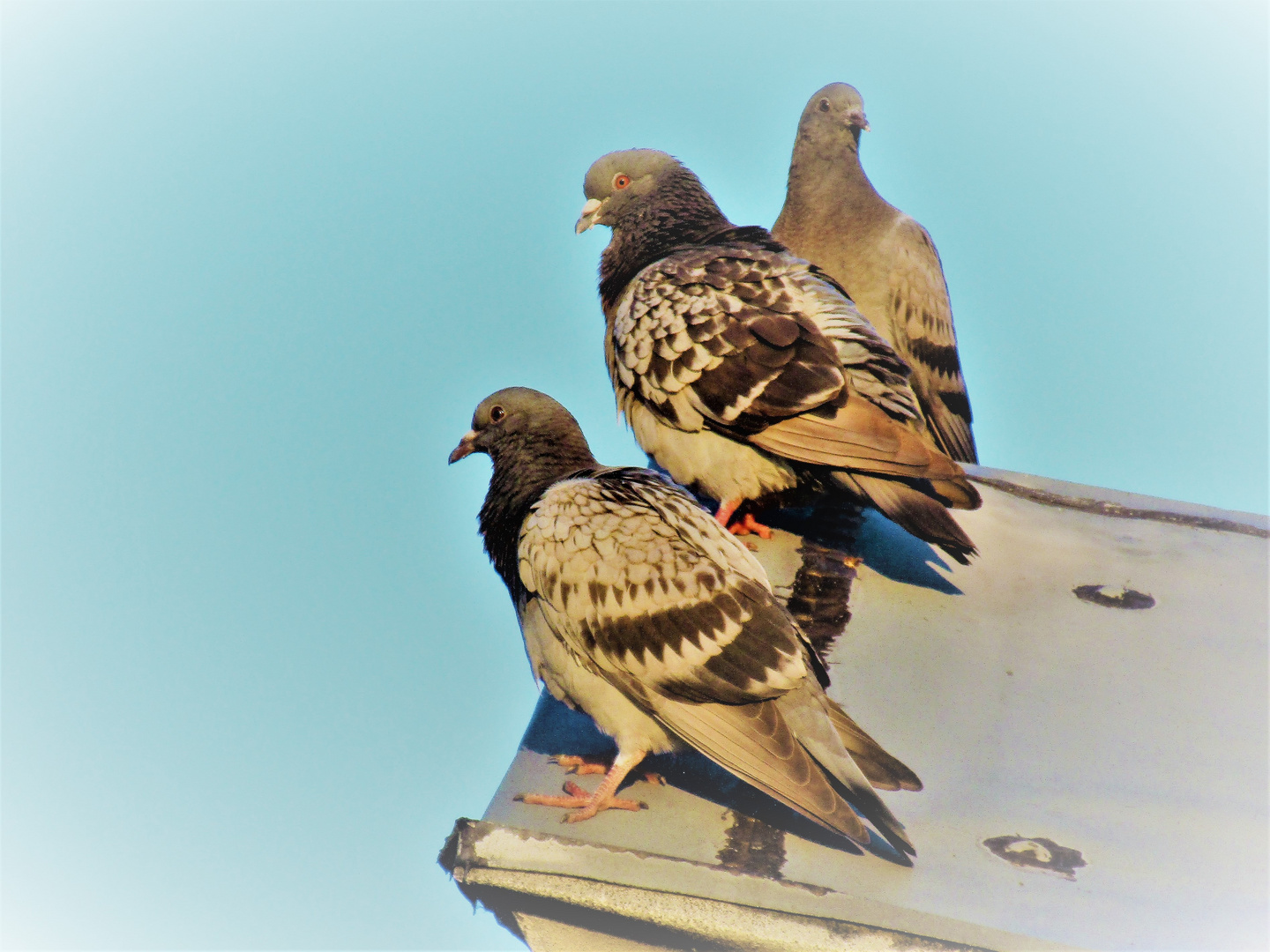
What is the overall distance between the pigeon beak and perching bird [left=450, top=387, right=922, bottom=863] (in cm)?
112

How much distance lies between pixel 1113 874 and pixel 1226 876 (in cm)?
46

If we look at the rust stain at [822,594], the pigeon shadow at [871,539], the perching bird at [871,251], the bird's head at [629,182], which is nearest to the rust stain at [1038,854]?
the rust stain at [822,594]

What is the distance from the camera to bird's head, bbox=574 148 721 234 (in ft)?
27.1

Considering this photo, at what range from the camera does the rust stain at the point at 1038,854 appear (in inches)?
165

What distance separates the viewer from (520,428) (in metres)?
6.10

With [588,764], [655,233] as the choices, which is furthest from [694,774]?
[655,233]

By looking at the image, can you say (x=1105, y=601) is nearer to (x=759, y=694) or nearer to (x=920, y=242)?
(x=759, y=694)

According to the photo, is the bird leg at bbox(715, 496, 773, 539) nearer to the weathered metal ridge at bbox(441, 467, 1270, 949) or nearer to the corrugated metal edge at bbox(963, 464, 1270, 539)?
the weathered metal ridge at bbox(441, 467, 1270, 949)

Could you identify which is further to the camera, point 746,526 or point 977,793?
point 746,526

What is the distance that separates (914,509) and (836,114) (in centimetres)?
487

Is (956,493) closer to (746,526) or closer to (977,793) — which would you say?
(746,526)

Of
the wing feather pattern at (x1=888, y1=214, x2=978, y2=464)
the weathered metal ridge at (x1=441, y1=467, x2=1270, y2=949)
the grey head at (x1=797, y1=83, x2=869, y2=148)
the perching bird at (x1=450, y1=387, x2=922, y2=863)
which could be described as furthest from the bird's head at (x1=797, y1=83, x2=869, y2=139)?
the perching bird at (x1=450, y1=387, x2=922, y2=863)

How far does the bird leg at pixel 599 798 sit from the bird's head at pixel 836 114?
21.4ft

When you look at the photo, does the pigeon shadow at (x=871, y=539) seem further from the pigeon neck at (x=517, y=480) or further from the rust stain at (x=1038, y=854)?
the rust stain at (x=1038, y=854)
